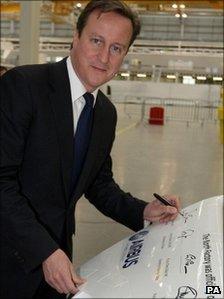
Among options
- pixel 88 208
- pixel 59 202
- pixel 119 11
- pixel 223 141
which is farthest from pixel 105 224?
pixel 223 141

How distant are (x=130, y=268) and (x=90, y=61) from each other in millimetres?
701

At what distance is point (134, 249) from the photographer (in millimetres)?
1638

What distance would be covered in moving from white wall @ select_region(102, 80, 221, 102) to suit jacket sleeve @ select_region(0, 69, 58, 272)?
84.7ft

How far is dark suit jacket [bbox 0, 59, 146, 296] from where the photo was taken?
1.46 m

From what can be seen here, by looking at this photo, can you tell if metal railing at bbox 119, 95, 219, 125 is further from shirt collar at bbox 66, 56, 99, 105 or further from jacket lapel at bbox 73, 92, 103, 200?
shirt collar at bbox 66, 56, 99, 105

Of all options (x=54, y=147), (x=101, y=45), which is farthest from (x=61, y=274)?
(x=101, y=45)

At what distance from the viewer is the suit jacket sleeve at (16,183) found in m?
1.45

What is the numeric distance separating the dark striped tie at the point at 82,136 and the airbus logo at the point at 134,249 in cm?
31

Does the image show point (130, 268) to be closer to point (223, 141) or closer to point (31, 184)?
point (31, 184)

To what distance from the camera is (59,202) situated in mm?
1718

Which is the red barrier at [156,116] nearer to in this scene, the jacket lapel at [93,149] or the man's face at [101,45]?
the jacket lapel at [93,149]

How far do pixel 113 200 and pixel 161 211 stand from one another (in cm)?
27
